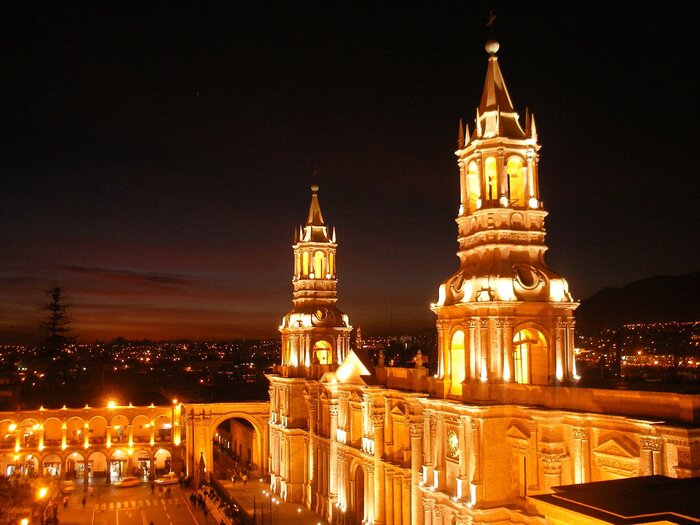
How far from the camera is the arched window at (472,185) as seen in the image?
99.6 feet

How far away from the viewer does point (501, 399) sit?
27.1 m

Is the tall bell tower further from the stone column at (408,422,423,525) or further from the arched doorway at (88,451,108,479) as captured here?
the arched doorway at (88,451,108,479)

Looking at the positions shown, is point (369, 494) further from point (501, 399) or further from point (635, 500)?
point (635, 500)

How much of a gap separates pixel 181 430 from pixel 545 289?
45.9 meters

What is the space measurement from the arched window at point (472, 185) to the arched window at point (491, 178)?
2.14 feet

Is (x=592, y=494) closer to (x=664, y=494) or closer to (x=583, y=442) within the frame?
(x=664, y=494)

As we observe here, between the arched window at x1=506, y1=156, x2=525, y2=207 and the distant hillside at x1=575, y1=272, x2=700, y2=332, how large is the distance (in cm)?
5049

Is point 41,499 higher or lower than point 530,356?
lower

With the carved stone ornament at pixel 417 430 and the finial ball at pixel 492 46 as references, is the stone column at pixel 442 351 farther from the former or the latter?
the finial ball at pixel 492 46

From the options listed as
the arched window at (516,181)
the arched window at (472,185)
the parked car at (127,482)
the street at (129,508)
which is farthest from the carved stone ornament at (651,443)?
the parked car at (127,482)

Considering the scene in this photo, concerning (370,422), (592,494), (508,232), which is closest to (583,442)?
(508,232)

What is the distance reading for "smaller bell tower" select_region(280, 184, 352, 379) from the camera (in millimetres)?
51906

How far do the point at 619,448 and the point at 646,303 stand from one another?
191 feet

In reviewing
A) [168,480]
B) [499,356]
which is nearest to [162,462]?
[168,480]
